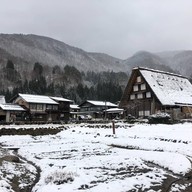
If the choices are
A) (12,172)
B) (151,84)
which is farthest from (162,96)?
(12,172)

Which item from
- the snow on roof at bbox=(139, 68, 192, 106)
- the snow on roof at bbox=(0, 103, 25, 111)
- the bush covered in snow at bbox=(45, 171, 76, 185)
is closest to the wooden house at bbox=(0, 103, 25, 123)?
the snow on roof at bbox=(0, 103, 25, 111)

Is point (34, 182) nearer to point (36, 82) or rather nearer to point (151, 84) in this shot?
point (151, 84)

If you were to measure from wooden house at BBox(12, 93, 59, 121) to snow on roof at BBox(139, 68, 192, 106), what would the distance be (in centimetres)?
3081

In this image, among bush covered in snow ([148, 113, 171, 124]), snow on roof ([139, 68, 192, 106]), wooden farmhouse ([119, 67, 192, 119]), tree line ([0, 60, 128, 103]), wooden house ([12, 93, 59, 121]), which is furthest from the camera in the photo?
tree line ([0, 60, 128, 103])

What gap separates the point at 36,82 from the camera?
132 meters

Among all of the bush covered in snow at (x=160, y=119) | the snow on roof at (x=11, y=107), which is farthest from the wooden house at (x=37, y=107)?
the bush covered in snow at (x=160, y=119)

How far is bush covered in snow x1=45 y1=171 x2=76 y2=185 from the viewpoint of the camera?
9.16 m

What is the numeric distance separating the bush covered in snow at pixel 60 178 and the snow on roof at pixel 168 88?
3987 cm

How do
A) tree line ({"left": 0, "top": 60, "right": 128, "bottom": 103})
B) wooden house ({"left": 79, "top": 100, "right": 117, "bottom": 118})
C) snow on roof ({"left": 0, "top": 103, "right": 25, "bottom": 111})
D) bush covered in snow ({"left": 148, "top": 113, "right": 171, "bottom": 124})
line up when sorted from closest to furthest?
1. bush covered in snow ({"left": 148, "top": 113, "right": 171, "bottom": 124})
2. snow on roof ({"left": 0, "top": 103, "right": 25, "bottom": 111})
3. wooden house ({"left": 79, "top": 100, "right": 117, "bottom": 118})
4. tree line ({"left": 0, "top": 60, "right": 128, "bottom": 103})

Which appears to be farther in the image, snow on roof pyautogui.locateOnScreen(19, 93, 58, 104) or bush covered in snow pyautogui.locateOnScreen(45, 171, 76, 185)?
snow on roof pyautogui.locateOnScreen(19, 93, 58, 104)

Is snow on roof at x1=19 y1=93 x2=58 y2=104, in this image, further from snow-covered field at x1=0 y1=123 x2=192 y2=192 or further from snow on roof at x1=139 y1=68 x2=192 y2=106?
snow-covered field at x1=0 y1=123 x2=192 y2=192

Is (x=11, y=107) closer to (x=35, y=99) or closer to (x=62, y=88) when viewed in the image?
(x=35, y=99)

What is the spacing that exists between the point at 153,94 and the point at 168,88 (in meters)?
5.15

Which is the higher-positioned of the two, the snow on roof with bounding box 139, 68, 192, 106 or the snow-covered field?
the snow on roof with bounding box 139, 68, 192, 106
